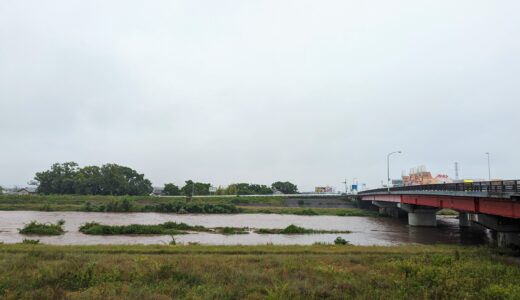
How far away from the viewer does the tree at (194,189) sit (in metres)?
155

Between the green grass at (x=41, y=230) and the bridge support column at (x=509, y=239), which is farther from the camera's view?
the green grass at (x=41, y=230)

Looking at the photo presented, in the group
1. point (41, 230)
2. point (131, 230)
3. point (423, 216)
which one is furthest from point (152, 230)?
point (423, 216)

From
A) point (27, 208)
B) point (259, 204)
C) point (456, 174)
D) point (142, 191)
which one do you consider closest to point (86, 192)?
point (142, 191)

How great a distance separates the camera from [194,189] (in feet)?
530

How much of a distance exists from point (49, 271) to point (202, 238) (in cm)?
2531

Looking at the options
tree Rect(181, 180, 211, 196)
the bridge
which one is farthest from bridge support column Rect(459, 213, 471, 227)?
tree Rect(181, 180, 211, 196)

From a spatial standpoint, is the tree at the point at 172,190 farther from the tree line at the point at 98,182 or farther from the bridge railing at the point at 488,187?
the bridge railing at the point at 488,187

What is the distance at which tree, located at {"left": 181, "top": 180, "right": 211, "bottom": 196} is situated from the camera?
155 m

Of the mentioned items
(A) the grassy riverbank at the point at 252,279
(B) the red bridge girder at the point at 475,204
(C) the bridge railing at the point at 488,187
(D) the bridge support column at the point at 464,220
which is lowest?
(D) the bridge support column at the point at 464,220

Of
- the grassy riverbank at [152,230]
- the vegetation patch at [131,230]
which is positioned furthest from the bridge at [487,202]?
the vegetation patch at [131,230]

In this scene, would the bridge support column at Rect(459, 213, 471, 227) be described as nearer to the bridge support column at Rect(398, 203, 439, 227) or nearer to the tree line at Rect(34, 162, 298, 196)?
the bridge support column at Rect(398, 203, 439, 227)

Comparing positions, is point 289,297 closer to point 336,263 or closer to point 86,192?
point 336,263

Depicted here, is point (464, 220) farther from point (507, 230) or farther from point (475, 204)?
point (507, 230)

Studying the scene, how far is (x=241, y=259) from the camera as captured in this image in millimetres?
21359
